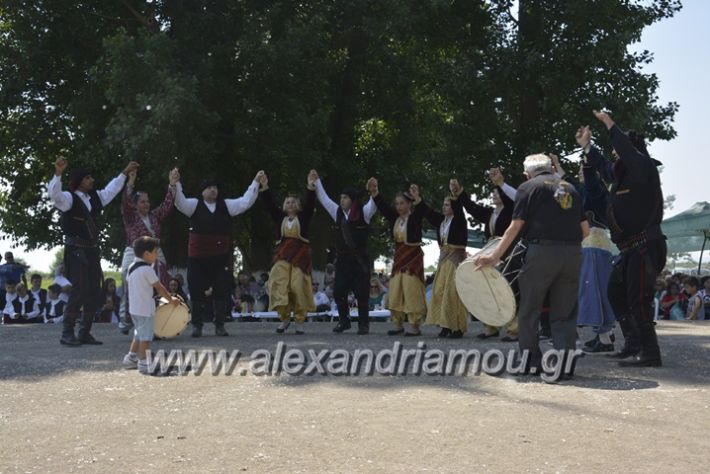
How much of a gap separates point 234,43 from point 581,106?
7.64m

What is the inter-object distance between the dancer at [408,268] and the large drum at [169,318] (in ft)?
9.87

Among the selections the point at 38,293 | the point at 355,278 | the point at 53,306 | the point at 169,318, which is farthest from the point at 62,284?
the point at 169,318

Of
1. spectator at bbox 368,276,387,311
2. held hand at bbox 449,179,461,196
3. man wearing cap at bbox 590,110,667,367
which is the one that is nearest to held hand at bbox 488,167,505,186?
held hand at bbox 449,179,461,196

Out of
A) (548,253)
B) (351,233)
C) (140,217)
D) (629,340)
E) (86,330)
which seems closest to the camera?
(548,253)

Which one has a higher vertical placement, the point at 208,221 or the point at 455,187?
the point at 455,187

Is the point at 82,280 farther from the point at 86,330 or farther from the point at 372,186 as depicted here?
the point at 372,186

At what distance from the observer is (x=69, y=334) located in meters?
12.0

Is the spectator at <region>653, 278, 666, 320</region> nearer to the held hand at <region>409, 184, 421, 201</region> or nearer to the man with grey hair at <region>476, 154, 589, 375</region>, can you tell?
the held hand at <region>409, 184, 421, 201</region>

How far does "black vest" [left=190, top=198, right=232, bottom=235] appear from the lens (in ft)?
42.5

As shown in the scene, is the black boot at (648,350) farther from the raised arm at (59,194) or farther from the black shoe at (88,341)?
the raised arm at (59,194)

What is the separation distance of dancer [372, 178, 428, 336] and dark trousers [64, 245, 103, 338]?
371 centimetres

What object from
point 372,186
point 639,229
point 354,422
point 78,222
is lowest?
point 354,422

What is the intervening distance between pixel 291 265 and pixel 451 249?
2.11 m

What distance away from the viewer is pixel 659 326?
15.6 m
